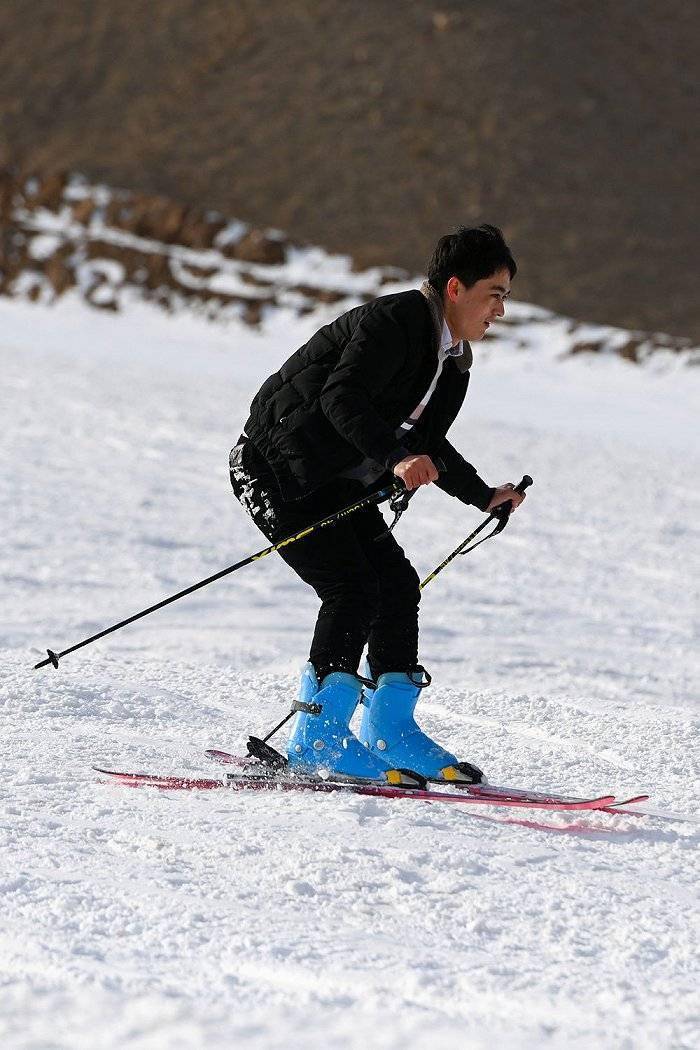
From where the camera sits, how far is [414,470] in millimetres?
3768

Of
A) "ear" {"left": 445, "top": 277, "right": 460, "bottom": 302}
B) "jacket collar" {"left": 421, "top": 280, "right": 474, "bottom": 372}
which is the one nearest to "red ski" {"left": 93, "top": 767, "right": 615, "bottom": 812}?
"jacket collar" {"left": 421, "top": 280, "right": 474, "bottom": 372}

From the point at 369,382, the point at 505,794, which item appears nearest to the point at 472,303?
the point at 369,382

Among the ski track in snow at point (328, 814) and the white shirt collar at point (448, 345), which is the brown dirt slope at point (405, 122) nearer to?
the ski track in snow at point (328, 814)

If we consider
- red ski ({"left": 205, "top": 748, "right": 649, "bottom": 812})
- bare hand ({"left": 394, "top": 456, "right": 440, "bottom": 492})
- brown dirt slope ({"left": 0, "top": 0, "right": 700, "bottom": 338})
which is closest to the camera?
bare hand ({"left": 394, "top": 456, "right": 440, "bottom": 492})

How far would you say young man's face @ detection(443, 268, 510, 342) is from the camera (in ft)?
13.0

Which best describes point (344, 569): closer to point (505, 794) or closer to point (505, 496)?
point (505, 496)

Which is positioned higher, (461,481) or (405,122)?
(405,122)

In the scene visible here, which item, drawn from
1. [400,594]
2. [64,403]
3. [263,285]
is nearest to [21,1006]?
[400,594]

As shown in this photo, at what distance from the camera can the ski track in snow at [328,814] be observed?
2.66 m

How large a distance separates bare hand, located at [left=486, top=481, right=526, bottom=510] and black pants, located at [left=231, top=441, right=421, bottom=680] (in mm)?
A: 362

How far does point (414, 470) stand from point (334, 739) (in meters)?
0.93

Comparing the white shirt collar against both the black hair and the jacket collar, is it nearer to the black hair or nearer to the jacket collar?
the jacket collar

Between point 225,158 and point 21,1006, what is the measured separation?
3611 centimetres

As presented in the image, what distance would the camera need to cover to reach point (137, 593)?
7559 mm
